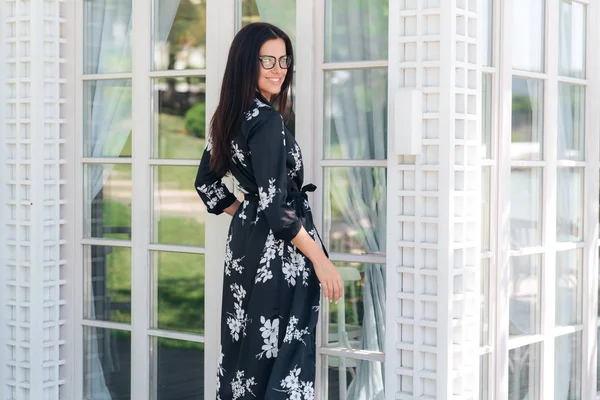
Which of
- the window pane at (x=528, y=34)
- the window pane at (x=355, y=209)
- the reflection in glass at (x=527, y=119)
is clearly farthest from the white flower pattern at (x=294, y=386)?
the window pane at (x=528, y=34)

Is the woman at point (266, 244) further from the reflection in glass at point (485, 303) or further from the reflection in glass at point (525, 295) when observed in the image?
the reflection in glass at point (525, 295)

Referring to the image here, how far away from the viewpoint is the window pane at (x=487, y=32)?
3.69 metres

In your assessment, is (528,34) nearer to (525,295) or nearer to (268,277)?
(525,295)

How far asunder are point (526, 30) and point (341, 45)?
763 millimetres

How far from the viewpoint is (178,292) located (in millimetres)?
4180

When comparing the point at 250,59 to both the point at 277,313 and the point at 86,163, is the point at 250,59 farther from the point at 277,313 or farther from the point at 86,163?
the point at 86,163

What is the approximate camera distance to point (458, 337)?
11.2 feet

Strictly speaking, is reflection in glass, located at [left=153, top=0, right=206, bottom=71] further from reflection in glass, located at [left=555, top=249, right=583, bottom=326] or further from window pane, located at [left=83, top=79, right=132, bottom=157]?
reflection in glass, located at [left=555, top=249, right=583, bottom=326]

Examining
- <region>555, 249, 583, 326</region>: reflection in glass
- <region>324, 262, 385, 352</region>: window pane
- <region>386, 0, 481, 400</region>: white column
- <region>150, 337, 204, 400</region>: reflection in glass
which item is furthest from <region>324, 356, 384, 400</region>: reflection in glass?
<region>555, 249, 583, 326</region>: reflection in glass

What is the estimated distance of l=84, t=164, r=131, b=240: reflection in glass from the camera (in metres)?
4.32

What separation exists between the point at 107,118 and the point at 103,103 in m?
0.07

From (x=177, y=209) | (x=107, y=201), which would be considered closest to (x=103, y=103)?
(x=107, y=201)

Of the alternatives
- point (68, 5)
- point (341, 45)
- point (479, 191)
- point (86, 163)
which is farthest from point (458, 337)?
point (68, 5)

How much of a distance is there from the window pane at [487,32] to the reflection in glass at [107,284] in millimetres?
1720
